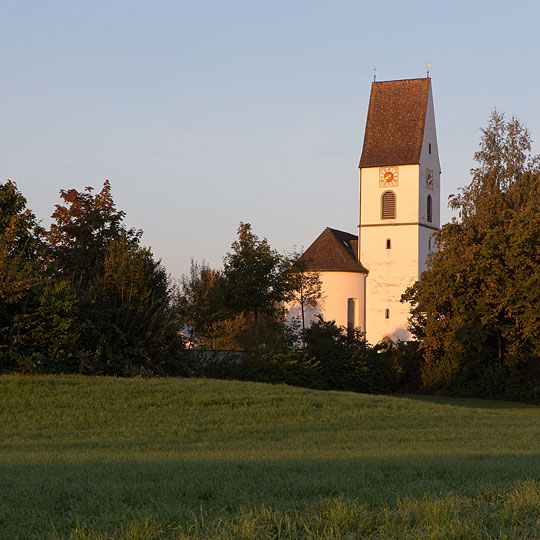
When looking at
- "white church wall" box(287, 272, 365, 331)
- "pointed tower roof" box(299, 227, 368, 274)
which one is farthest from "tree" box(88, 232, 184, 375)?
"pointed tower roof" box(299, 227, 368, 274)

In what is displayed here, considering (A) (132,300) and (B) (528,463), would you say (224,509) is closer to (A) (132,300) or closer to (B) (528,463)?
(B) (528,463)

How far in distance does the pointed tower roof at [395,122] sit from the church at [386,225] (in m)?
0.09

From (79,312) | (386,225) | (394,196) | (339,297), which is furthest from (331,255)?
(79,312)

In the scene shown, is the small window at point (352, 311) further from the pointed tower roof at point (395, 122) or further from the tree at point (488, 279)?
the tree at point (488, 279)

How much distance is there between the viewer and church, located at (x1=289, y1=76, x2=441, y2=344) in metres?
71.7

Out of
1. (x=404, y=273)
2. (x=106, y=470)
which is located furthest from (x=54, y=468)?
(x=404, y=273)

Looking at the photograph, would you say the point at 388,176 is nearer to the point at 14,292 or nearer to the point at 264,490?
the point at 14,292

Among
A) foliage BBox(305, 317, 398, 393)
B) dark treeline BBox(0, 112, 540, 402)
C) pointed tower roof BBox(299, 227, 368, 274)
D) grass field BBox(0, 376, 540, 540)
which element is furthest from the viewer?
pointed tower roof BBox(299, 227, 368, 274)

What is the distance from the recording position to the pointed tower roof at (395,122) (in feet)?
236

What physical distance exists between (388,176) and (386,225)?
4553mm

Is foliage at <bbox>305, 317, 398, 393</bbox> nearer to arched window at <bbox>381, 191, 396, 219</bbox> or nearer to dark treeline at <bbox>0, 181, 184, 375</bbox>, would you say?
dark treeline at <bbox>0, 181, 184, 375</bbox>

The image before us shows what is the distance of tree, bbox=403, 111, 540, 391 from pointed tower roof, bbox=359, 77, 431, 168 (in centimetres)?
2635

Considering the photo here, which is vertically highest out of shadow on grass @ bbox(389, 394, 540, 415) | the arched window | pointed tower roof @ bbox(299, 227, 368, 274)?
the arched window

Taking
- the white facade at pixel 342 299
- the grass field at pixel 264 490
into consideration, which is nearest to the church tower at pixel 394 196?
the white facade at pixel 342 299
